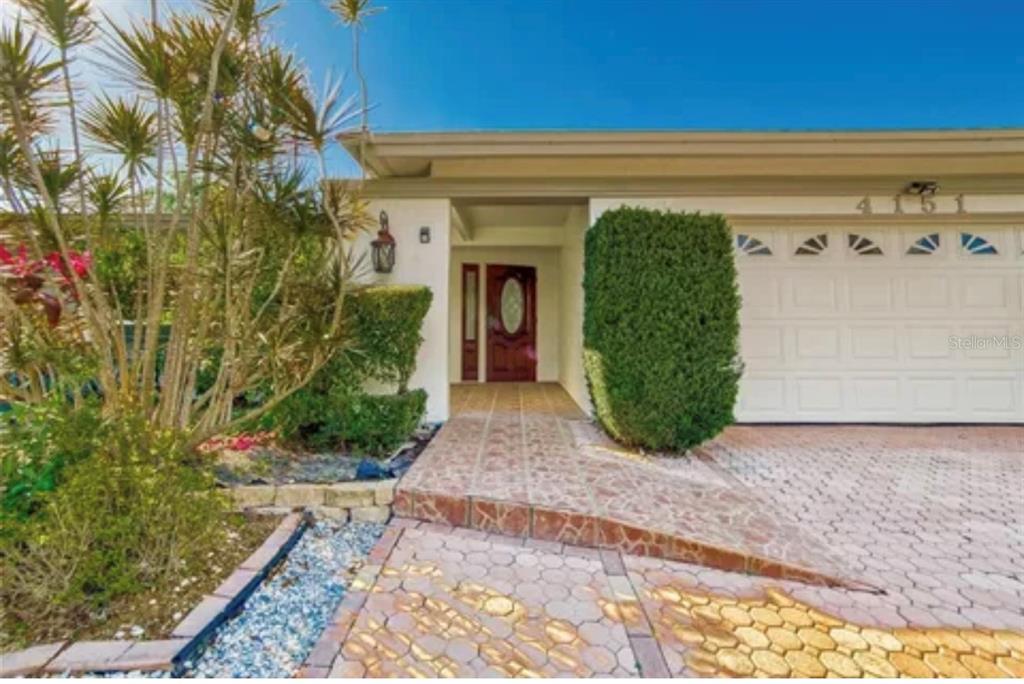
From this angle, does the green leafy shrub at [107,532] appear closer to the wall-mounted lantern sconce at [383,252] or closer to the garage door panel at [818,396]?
the wall-mounted lantern sconce at [383,252]

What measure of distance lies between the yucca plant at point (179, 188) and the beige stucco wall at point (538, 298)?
5967 millimetres

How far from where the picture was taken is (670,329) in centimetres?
436

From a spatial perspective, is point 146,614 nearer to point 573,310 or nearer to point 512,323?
point 573,310

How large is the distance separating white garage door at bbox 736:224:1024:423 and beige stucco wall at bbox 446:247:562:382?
4.41 meters

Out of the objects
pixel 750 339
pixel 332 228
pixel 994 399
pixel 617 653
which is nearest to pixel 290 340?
pixel 332 228

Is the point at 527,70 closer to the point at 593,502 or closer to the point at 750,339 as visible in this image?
the point at 750,339

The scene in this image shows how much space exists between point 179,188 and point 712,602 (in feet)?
13.1

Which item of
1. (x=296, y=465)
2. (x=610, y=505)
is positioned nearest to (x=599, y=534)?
(x=610, y=505)

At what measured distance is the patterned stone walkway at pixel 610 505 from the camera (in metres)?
2.59

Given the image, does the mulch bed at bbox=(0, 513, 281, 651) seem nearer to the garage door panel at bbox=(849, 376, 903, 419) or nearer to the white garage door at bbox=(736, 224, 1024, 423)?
the white garage door at bbox=(736, 224, 1024, 423)

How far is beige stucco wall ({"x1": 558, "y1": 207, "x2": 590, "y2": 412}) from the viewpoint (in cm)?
646

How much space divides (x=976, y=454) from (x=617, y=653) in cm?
497

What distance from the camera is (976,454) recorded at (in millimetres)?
4664

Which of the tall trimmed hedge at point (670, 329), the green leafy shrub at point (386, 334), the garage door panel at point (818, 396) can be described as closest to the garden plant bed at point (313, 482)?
the green leafy shrub at point (386, 334)
